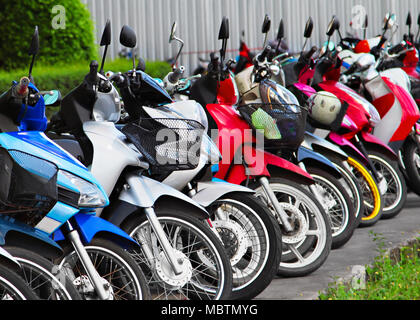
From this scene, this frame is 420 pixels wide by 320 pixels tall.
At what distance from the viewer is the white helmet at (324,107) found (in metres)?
5.45

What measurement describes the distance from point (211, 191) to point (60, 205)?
3.58 ft

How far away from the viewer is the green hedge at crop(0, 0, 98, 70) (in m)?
8.66

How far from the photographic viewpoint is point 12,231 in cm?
292

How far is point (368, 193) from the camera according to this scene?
19.6ft

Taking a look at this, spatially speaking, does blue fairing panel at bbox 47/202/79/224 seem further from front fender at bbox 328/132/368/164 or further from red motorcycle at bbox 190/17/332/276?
front fender at bbox 328/132/368/164

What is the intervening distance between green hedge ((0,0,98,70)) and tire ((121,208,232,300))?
17.1 ft

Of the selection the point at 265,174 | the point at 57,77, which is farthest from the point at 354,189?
the point at 57,77

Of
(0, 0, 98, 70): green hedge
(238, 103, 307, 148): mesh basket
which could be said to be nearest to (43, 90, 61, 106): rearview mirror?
(238, 103, 307, 148): mesh basket

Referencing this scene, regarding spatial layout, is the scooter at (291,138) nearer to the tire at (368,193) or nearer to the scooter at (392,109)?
the tire at (368,193)

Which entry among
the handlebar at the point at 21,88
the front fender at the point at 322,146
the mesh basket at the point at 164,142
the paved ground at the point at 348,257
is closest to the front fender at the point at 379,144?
the paved ground at the point at 348,257

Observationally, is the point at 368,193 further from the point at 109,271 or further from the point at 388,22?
the point at 109,271
